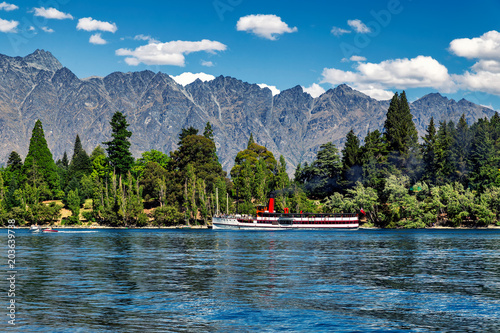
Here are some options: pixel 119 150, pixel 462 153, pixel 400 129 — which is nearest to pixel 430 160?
pixel 462 153

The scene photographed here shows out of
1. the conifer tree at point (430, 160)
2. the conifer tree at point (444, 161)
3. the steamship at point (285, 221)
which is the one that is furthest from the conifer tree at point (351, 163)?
the conifer tree at point (444, 161)

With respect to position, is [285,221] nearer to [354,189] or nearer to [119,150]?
[354,189]

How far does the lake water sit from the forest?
92776 mm

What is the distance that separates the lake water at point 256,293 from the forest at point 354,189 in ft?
304

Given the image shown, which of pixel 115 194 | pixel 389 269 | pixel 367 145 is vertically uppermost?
pixel 367 145

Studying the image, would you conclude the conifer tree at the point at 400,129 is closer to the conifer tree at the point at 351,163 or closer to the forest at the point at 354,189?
the forest at the point at 354,189

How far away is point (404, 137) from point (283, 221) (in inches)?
1987

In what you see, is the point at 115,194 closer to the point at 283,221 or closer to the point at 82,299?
the point at 283,221

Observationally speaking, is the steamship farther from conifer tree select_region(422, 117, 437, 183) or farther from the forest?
conifer tree select_region(422, 117, 437, 183)

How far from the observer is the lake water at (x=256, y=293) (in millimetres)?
31438

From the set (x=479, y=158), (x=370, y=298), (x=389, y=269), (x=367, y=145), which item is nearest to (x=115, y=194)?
(x=367, y=145)

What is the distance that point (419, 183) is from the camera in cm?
16712

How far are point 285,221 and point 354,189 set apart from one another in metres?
29.0

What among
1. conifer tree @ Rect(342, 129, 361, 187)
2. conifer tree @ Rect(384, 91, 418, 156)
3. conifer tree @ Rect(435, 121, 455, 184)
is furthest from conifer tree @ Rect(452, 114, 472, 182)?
conifer tree @ Rect(342, 129, 361, 187)
